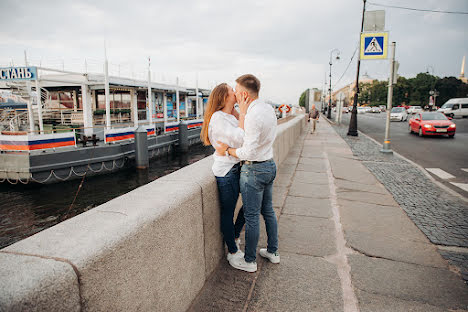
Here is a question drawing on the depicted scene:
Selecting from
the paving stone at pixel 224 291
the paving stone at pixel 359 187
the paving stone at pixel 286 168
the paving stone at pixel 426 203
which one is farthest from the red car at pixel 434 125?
the paving stone at pixel 224 291

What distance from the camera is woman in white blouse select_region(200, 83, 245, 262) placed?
2564 millimetres

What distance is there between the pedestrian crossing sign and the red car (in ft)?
25.5

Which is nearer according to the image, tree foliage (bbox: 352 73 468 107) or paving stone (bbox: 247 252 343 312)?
paving stone (bbox: 247 252 343 312)

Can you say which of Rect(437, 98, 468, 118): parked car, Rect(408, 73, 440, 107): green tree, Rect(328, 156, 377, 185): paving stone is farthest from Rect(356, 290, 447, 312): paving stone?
Rect(408, 73, 440, 107): green tree

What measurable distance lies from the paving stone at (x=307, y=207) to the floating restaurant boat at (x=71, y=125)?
8086 millimetres

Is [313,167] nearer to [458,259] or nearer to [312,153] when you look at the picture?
[312,153]

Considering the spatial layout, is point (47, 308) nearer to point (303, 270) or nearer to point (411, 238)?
point (303, 270)

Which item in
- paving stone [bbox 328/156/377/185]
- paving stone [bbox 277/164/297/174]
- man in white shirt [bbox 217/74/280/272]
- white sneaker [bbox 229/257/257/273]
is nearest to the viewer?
man in white shirt [bbox 217/74/280/272]

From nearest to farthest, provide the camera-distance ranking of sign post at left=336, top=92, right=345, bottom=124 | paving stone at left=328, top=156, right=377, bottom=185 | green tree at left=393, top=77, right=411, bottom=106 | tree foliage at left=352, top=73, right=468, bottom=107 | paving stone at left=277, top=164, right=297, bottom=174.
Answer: paving stone at left=328, top=156, right=377, bottom=185
paving stone at left=277, top=164, right=297, bottom=174
sign post at left=336, top=92, right=345, bottom=124
tree foliage at left=352, top=73, right=468, bottom=107
green tree at left=393, top=77, right=411, bottom=106

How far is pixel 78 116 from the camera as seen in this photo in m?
16.1

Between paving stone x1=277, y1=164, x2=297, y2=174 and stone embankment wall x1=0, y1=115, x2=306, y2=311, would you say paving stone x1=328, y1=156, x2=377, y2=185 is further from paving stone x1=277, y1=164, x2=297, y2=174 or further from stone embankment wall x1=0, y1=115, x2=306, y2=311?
stone embankment wall x1=0, y1=115, x2=306, y2=311

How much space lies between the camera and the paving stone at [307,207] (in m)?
4.50

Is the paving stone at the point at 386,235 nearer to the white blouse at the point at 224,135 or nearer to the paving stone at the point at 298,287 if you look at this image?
the paving stone at the point at 298,287

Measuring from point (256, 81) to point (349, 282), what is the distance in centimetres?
196
